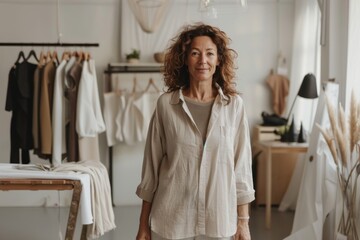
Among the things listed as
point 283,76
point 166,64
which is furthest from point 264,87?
point 166,64

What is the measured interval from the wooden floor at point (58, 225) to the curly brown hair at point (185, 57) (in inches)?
91.0

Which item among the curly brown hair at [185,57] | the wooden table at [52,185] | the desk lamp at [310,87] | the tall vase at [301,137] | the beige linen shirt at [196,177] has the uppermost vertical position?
the curly brown hair at [185,57]

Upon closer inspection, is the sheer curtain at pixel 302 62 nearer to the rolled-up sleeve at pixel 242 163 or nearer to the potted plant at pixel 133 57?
the potted plant at pixel 133 57

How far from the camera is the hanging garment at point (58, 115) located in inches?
142

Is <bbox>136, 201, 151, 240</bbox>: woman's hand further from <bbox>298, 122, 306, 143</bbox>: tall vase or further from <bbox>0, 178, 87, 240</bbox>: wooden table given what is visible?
<bbox>298, 122, 306, 143</bbox>: tall vase

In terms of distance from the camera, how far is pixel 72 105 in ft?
12.0

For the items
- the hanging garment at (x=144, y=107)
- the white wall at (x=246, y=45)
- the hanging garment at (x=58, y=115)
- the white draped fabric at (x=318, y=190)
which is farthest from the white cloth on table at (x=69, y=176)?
the white wall at (x=246, y=45)

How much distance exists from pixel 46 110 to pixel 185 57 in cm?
249

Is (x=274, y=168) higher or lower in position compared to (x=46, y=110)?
lower

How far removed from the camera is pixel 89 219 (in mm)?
2430

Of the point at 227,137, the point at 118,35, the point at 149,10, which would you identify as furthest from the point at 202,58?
the point at 118,35

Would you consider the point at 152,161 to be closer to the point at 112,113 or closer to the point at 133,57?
the point at 112,113

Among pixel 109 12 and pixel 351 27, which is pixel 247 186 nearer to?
pixel 351 27

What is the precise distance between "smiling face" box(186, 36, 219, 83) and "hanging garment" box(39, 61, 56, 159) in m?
2.52
